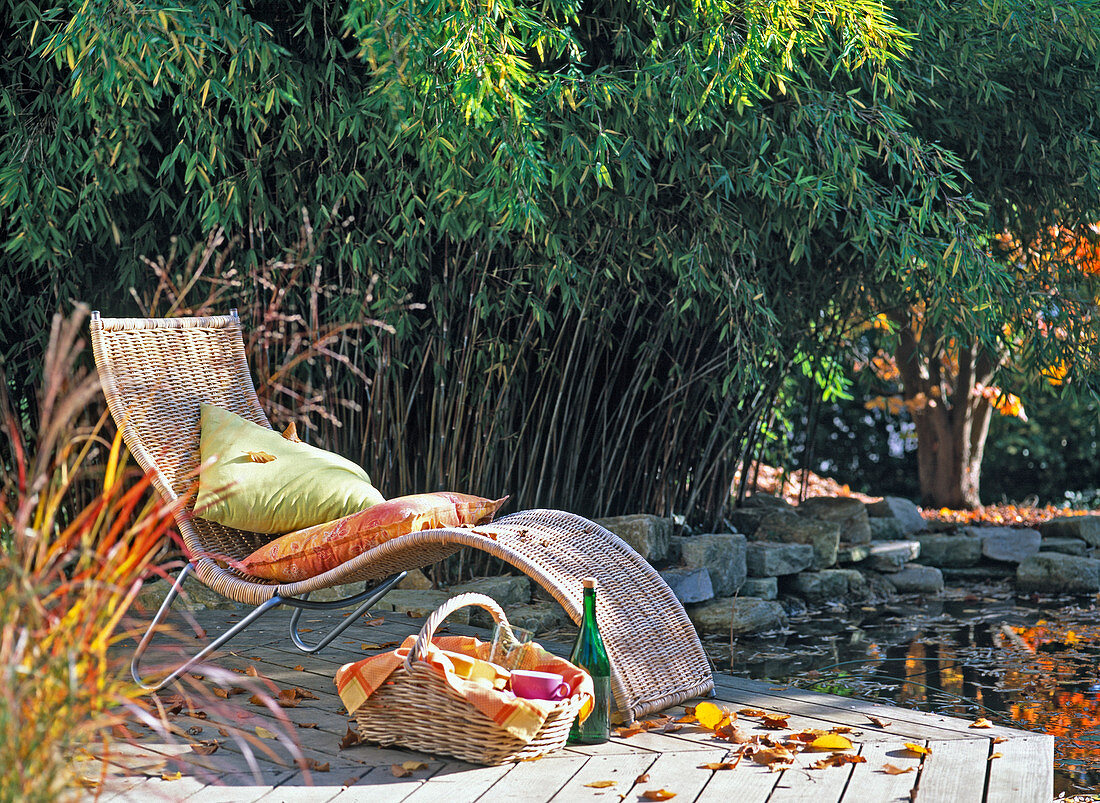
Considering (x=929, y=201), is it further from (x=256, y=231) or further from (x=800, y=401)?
(x=800, y=401)

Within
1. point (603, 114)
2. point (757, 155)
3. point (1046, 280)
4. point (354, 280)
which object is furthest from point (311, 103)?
point (1046, 280)

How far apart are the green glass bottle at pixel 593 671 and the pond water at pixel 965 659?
0.98m

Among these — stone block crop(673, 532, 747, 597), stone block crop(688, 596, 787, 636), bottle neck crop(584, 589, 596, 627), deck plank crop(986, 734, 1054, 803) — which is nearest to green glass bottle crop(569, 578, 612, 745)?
bottle neck crop(584, 589, 596, 627)

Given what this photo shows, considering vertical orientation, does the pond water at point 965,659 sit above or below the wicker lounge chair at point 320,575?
below

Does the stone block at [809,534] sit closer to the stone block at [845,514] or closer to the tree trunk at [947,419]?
the stone block at [845,514]

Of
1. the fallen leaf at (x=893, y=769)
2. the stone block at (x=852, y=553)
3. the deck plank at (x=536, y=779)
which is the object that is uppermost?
the fallen leaf at (x=893, y=769)

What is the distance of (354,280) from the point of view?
3.70 meters

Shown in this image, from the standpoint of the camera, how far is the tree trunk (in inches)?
279

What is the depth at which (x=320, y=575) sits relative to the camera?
7.93 ft

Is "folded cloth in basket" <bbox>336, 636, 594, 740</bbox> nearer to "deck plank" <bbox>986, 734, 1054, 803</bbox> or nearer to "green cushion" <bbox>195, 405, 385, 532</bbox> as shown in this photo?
"green cushion" <bbox>195, 405, 385, 532</bbox>

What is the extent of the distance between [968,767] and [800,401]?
13.0 feet

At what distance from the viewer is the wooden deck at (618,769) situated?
196 centimetres

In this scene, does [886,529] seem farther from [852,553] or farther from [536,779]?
[536,779]

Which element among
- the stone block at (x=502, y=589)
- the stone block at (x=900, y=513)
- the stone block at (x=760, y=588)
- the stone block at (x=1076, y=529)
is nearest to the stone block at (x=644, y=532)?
the stone block at (x=502, y=589)
